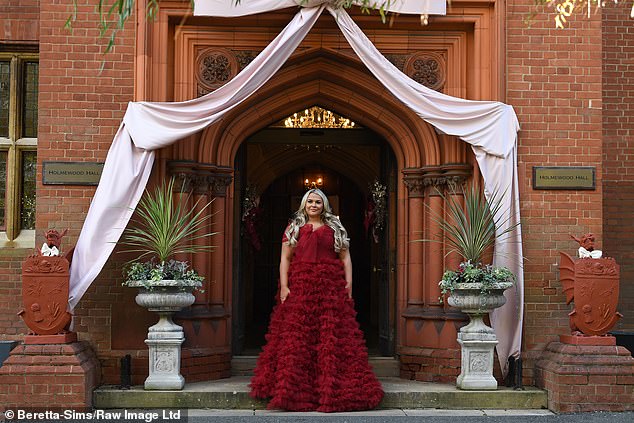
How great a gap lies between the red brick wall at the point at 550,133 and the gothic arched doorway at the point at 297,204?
72.4 inches

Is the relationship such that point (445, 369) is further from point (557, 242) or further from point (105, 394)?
point (105, 394)

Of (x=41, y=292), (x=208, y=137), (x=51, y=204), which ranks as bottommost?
(x=41, y=292)

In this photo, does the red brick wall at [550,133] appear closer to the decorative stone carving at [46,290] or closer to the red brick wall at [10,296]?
the decorative stone carving at [46,290]

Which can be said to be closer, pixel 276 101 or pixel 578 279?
pixel 578 279

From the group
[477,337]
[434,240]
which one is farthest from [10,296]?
[477,337]

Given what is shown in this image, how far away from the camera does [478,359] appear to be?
30.7 ft

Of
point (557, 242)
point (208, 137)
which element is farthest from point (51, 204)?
point (557, 242)

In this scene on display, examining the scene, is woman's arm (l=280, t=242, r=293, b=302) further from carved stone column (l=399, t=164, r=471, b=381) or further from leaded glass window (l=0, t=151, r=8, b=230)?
leaded glass window (l=0, t=151, r=8, b=230)

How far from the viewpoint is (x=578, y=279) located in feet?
30.4

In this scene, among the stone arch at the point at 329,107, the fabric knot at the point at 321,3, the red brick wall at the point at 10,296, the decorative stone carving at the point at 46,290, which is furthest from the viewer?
the red brick wall at the point at 10,296

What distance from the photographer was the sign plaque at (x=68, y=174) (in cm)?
988

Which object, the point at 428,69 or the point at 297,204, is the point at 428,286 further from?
the point at 297,204

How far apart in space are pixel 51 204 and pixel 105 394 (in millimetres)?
2226

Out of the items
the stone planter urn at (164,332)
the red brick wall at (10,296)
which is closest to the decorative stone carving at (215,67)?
the stone planter urn at (164,332)
